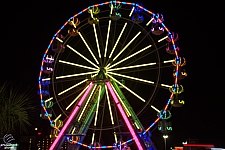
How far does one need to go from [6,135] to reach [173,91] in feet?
23.9

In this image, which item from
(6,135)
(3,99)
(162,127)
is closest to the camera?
(3,99)

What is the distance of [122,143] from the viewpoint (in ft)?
46.8

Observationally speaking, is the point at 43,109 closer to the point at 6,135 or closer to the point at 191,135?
the point at 6,135

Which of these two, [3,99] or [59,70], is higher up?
[59,70]

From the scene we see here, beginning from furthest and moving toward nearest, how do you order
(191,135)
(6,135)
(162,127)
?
(191,135) < (162,127) < (6,135)

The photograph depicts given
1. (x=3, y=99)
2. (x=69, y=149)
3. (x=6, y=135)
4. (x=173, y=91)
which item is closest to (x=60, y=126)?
(x=69, y=149)

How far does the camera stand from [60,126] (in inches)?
587

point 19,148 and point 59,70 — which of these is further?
point 59,70

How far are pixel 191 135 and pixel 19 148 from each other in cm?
2441

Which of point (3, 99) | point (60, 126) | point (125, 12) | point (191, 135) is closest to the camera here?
point (3, 99)

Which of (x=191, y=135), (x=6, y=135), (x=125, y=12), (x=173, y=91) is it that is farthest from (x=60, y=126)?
(x=191, y=135)

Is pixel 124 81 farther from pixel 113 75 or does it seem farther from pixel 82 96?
pixel 82 96

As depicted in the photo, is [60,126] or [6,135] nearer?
[6,135]

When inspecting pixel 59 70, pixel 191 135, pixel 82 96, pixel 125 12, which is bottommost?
pixel 191 135
